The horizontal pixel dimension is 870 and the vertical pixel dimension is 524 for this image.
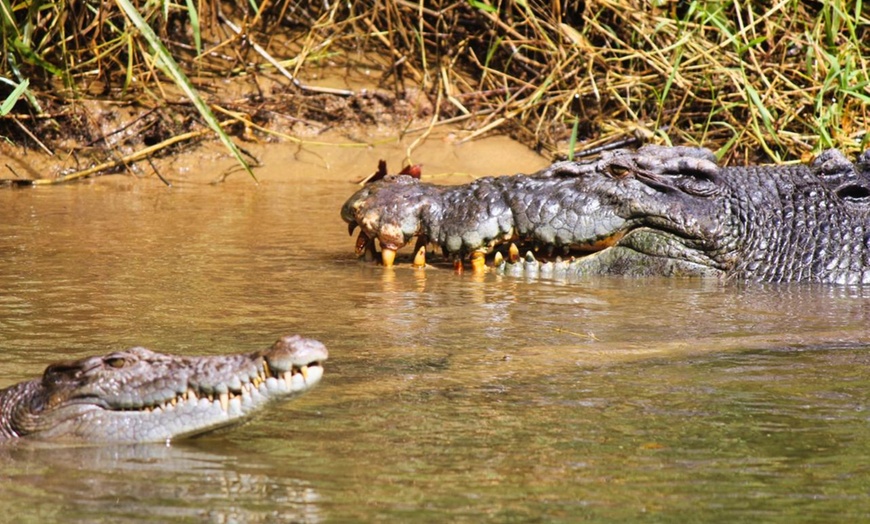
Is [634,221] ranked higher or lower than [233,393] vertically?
higher

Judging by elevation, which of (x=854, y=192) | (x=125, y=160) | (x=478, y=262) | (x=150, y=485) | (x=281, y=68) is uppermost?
(x=281, y=68)

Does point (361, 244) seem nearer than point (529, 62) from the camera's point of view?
Yes

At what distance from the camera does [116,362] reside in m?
3.33

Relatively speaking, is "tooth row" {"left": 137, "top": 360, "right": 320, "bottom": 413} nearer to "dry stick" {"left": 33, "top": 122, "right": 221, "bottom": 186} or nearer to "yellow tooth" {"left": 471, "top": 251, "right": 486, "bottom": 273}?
"yellow tooth" {"left": 471, "top": 251, "right": 486, "bottom": 273}

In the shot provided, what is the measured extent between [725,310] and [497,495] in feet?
9.02

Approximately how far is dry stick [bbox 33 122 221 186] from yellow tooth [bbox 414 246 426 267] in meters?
3.34

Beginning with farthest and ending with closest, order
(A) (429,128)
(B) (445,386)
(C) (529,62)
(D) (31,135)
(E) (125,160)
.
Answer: (C) (529,62) → (A) (429,128) → (E) (125,160) → (D) (31,135) → (B) (445,386)

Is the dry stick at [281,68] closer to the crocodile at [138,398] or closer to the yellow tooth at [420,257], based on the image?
the yellow tooth at [420,257]

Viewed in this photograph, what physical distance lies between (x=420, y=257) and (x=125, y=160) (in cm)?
351

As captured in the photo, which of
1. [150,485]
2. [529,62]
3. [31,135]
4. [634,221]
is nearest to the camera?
[150,485]

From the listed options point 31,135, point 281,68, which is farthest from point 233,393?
point 281,68

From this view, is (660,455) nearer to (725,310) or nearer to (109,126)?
(725,310)

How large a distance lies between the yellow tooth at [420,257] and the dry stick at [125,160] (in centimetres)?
334

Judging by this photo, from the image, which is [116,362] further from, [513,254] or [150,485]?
[513,254]
